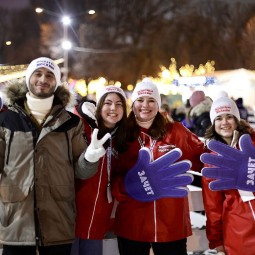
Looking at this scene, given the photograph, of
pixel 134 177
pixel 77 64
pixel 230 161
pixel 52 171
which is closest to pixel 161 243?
pixel 134 177

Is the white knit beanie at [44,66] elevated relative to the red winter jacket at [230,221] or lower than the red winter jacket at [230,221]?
elevated

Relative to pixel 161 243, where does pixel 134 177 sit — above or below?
above

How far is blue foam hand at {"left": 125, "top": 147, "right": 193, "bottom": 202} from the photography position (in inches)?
118

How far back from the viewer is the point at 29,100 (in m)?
2.86

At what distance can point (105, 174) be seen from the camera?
10.2 feet

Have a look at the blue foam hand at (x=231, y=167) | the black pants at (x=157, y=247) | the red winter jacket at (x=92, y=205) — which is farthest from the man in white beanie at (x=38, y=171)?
the blue foam hand at (x=231, y=167)

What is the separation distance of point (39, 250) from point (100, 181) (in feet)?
2.09

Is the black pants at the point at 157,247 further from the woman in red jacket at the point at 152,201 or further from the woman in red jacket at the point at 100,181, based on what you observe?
the woman in red jacket at the point at 100,181

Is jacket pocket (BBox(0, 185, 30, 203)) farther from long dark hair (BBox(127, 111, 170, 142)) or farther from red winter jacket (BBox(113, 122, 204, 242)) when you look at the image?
long dark hair (BBox(127, 111, 170, 142))

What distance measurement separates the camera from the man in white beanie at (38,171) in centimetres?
270

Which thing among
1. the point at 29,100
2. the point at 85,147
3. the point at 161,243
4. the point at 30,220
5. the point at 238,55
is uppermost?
the point at 238,55

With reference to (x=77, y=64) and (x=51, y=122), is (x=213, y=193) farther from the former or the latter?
(x=77, y=64)

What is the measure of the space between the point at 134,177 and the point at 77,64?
84.1ft

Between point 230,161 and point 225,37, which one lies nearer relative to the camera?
point 230,161
